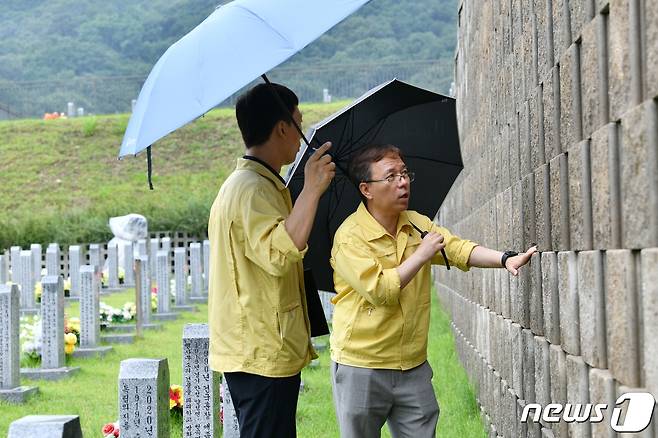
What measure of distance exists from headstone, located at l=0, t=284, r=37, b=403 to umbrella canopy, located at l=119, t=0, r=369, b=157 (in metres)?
5.20

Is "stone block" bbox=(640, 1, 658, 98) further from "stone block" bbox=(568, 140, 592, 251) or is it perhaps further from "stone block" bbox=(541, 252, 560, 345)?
"stone block" bbox=(541, 252, 560, 345)

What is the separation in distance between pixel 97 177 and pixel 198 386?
3142 centimetres

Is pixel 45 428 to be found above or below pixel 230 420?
above

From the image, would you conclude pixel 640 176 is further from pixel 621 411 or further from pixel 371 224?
pixel 371 224

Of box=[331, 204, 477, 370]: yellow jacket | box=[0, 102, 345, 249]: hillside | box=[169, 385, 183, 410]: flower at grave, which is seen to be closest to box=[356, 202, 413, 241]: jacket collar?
box=[331, 204, 477, 370]: yellow jacket

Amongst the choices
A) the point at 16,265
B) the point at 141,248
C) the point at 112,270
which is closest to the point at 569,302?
the point at 16,265

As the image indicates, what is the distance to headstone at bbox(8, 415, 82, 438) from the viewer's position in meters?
2.34

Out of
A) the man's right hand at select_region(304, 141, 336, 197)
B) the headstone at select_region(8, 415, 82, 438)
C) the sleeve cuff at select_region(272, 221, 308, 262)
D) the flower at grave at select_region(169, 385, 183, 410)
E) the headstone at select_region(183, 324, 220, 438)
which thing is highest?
the man's right hand at select_region(304, 141, 336, 197)

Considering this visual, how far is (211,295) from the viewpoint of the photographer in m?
3.49

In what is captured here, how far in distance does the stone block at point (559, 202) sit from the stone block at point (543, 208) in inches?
2.9

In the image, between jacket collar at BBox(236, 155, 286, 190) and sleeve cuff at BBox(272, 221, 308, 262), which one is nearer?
sleeve cuff at BBox(272, 221, 308, 262)

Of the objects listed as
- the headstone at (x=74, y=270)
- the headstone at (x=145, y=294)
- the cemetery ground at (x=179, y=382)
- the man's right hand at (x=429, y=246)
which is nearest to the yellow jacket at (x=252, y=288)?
the man's right hand at (x=429, y=246)

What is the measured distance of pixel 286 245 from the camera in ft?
10.7

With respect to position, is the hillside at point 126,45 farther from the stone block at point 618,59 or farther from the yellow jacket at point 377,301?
the stone block at point 618,59
